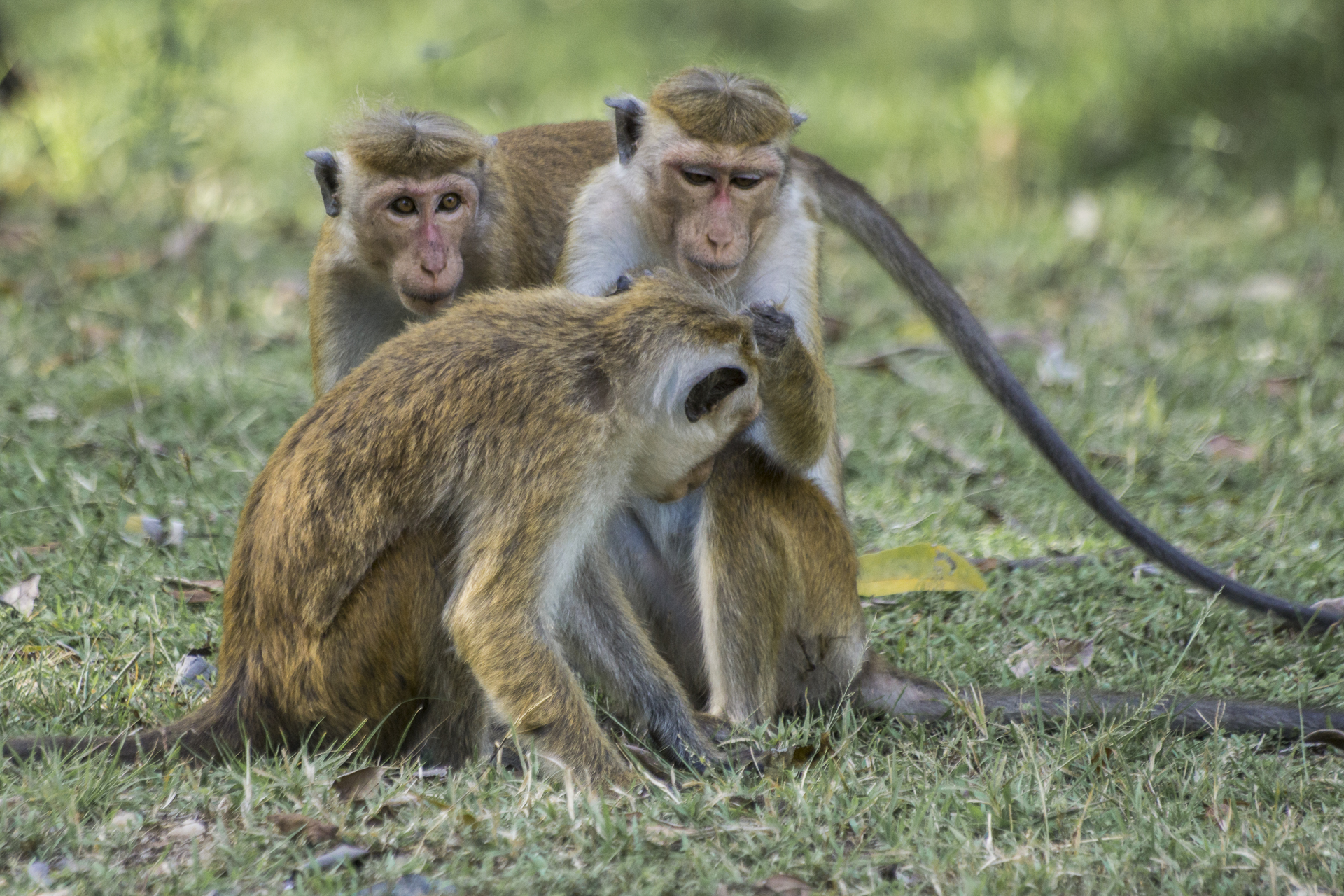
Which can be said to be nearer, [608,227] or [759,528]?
[759,528]

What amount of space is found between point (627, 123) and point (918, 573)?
152 centimetres

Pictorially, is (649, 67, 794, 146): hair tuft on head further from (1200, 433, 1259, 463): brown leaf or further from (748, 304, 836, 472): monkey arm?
(1200, 433, 1259, 463): brown leaf

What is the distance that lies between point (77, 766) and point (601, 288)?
71.4 inches

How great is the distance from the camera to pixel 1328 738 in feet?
10.8

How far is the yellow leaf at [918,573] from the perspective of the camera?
402 centimetres

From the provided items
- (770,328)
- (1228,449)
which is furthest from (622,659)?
(1228,449)

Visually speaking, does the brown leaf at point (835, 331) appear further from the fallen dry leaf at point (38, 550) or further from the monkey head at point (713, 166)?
the fallen dry leaf at point (38, 550)

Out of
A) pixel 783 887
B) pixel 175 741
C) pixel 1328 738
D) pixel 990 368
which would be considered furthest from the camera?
pixel 990 368

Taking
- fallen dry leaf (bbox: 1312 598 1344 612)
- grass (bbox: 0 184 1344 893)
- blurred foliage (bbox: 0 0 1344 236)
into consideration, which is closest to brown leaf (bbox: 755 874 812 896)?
grass (bbox: 0 184 1344 893)

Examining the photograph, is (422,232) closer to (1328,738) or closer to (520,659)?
(520,659)

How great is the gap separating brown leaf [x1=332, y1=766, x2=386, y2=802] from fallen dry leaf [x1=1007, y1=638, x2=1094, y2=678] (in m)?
1.72

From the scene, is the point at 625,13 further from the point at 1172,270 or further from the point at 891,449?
the point at 891,449

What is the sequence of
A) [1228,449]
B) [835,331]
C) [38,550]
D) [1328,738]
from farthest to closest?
[835,331], [1228,449], [38,550], [1328,738]

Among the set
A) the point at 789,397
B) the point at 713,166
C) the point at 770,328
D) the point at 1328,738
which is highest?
the point at 713,166
